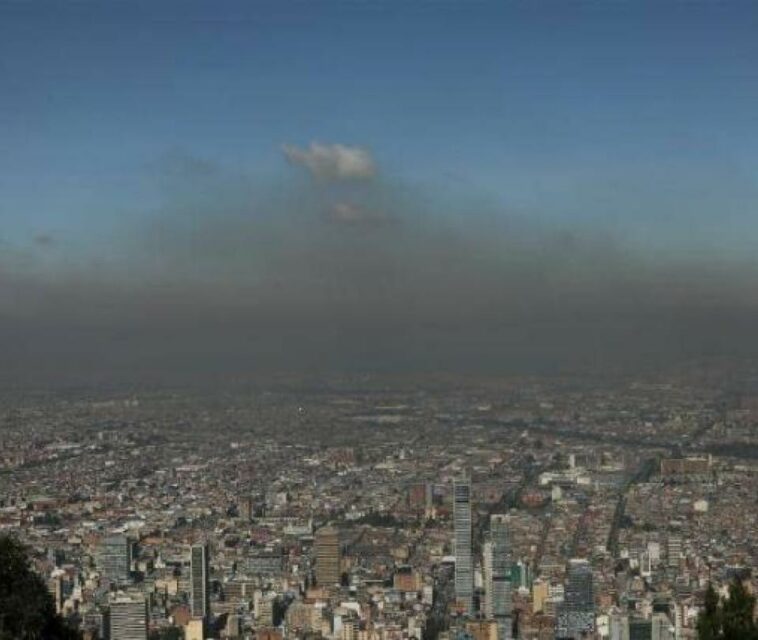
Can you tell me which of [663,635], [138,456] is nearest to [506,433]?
[138,456]

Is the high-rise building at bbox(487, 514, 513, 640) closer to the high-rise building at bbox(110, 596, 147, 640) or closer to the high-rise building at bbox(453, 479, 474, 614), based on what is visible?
the high-rise building at bbox(453, 479, 474, 614)

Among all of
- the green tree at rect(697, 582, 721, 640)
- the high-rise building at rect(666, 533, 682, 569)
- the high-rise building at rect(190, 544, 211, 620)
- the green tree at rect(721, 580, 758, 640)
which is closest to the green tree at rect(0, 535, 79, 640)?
the green tree at rect(697, 582, 721, 640)

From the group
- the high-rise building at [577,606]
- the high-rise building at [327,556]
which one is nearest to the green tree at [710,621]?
the high-rise building at [577,606]

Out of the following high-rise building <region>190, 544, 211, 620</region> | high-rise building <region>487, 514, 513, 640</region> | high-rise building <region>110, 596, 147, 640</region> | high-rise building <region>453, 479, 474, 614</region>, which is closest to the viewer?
high-rise building <region>110, 596, 147, 640</region>

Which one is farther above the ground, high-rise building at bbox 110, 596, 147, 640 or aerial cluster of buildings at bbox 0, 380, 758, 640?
aerial cluster of buildings at bbox 0, 380, 758, 640

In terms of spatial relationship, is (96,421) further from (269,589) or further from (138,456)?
(269,589)

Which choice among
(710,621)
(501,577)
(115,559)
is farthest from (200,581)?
(710,621)
